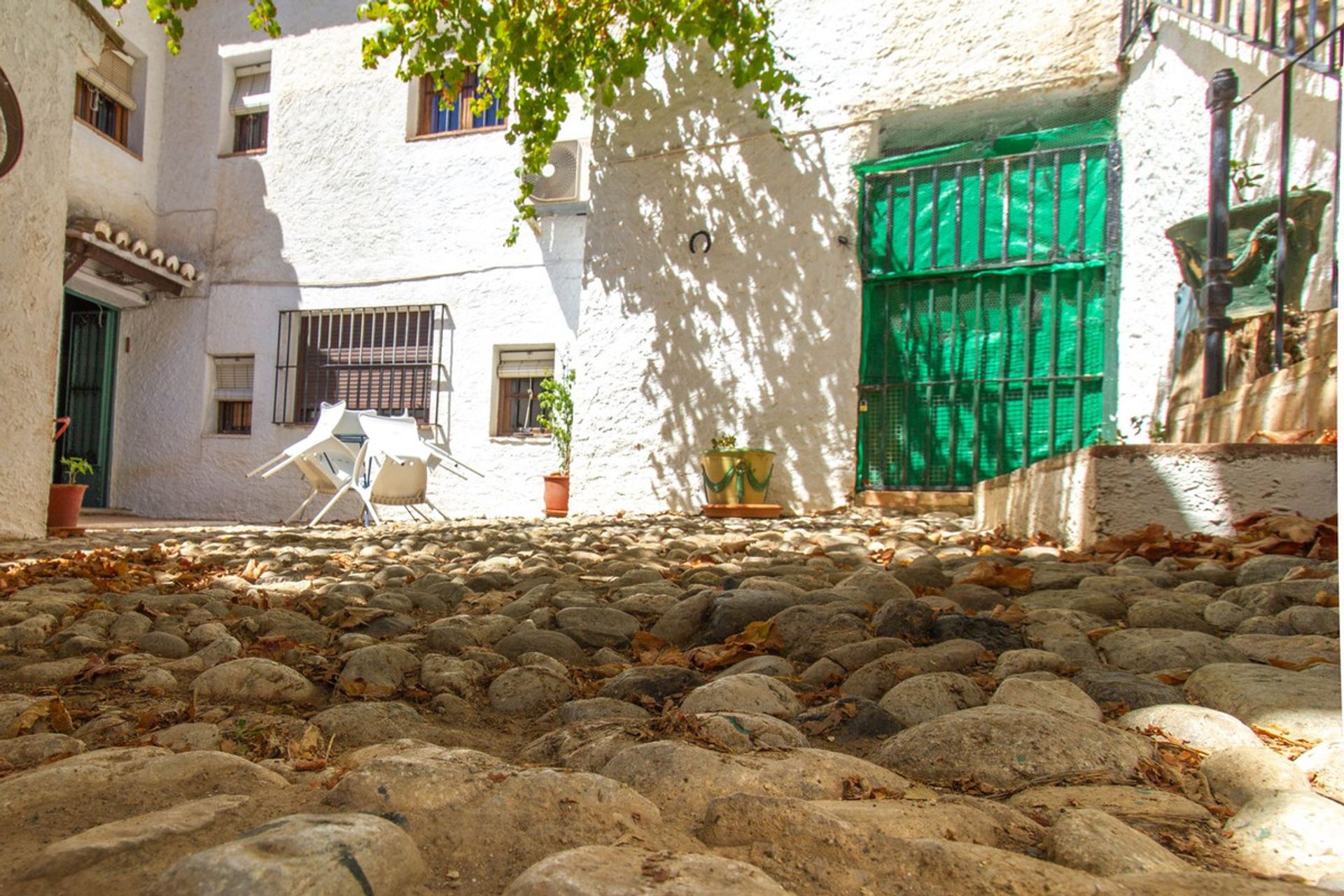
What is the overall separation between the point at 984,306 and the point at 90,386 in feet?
32.8

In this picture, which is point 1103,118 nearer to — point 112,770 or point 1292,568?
point 1292,568

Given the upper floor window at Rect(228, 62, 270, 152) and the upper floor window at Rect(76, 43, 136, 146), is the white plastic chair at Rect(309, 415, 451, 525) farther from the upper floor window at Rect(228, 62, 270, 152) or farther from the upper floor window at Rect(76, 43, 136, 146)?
the upper floor window at Rect(76, 43, 136, 146)

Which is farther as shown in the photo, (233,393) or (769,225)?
(233,393)

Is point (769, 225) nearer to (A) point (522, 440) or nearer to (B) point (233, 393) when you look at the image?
(A) point (522, 440)

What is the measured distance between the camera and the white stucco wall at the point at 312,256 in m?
9.45

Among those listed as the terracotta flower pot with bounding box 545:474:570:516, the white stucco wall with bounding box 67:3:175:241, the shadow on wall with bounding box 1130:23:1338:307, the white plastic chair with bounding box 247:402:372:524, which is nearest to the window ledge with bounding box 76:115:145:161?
the white stucco wall with bounding box 67:3:175:241

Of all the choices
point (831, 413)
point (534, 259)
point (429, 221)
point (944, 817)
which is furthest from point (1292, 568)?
point (429, 221)

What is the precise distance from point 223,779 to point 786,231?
660 cm

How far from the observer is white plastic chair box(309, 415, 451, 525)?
7371 mm

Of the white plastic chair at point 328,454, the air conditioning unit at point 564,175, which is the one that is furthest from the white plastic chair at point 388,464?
the air conditioning unit at point 564,175

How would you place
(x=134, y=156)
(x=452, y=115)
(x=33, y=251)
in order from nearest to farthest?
(x=33, y=251), (x=452, y=115), (x=134, y=156)

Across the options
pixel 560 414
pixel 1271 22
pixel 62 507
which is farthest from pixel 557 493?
pixel 1271 22

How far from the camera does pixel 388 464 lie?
734 cm

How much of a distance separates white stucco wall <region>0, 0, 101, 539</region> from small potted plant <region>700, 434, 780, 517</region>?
405 cm
